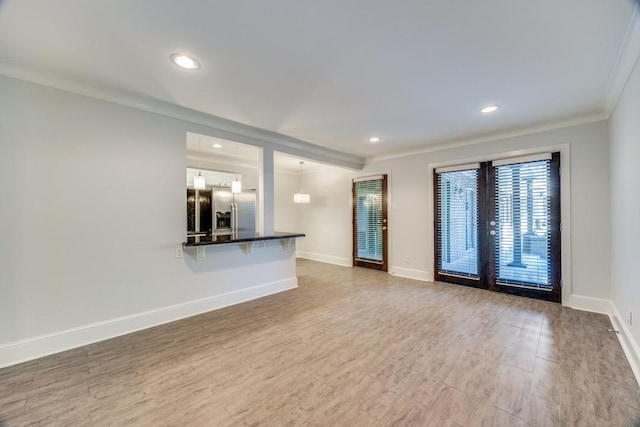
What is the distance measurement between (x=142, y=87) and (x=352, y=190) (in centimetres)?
448

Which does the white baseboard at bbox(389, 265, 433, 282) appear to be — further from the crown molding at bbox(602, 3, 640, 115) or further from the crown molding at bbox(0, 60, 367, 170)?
the crown molding at bbox(602, 3, 640, 115)

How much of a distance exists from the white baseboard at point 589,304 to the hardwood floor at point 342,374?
18cm

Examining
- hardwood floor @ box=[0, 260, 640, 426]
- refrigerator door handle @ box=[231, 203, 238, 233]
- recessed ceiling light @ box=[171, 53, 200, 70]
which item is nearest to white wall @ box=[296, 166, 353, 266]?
refrigerator door handle @ box=[231, 203, 238, 233]

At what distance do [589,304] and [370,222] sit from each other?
11.8 feet

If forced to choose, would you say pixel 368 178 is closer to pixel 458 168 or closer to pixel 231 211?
pixel 458 168

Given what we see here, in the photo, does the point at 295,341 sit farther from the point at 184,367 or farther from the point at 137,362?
the point at 137,362

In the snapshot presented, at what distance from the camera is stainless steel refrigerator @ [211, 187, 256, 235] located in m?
5.18

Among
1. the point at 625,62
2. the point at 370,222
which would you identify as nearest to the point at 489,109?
the point at 625,62

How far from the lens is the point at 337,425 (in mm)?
1559

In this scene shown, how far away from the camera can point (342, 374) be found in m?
2.06

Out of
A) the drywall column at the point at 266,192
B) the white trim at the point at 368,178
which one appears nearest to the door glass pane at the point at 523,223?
the white trim at the point at 368,178

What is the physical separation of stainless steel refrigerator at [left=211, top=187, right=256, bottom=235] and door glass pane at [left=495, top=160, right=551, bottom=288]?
171 inches

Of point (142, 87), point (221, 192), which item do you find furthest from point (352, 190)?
point (142, 87)

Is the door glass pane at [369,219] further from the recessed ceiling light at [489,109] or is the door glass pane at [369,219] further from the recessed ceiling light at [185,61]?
the recessed ceiling light at [185,61]
